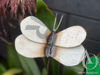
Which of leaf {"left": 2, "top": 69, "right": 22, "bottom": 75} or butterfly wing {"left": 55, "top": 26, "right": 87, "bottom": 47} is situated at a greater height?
butterfly wing {"left": 55, "top": 26, "right": 87, "bottom": 47}

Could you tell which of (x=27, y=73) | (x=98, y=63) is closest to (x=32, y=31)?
(x=98, y=63)

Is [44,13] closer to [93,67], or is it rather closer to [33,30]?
[33,30]

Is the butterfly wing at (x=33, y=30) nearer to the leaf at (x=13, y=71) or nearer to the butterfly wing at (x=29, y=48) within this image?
the butterfly wing at (x=29, y=48)

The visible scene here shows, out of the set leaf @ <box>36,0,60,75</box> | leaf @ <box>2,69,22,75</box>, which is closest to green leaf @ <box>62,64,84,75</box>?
leaf @ <box>36,0,60,75</box>

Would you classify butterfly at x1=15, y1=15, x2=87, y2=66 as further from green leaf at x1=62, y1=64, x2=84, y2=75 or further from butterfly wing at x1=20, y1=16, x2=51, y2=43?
green leaf at x1=62, y1=64, x2=84, y2=75

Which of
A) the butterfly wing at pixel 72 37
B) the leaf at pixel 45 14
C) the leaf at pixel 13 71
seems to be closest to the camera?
the butterfly wing at pixel 72 37

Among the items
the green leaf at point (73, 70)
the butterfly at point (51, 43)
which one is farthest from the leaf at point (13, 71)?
the butterfly at point (51, 43)
